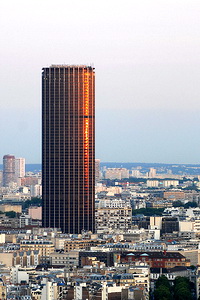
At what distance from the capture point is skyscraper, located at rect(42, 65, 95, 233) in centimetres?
15038

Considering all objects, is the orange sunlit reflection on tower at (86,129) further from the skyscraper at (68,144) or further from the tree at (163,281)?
the tree at (163,281)

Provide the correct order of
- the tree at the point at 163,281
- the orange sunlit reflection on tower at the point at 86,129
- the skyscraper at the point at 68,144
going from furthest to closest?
the orange sunlit reflection on tower at the point at 86,129 → the skyscraper at the point at 68,144 → the tree at the point at 163,281

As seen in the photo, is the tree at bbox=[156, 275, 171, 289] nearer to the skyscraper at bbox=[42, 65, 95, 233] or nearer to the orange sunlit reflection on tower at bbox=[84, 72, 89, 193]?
the skyscraper at bbox=[42, 65, 95, 233]

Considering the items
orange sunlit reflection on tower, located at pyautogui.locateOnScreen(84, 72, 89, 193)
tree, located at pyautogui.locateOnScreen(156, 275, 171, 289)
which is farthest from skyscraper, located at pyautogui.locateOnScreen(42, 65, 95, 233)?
tree, located at pyautogui.locateOnScreen(156, 275, 171, 289)

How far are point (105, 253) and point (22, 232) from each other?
2708 cm

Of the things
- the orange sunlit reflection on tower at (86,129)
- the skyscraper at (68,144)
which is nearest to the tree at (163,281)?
the skyscraper at (68,144)

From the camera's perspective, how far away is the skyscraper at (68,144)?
493ft

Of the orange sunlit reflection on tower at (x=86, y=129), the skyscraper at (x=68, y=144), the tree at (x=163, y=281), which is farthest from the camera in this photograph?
the orange sunlit reflection on tower at (x=86, y=129)

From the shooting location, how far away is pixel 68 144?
498 feet

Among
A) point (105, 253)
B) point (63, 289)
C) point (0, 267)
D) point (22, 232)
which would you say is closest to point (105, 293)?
point (63, 289)

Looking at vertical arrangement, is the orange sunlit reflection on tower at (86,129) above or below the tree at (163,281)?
above

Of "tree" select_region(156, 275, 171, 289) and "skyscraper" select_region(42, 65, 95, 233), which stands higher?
"skyscraper" select_region(42, 65, 95, 233)

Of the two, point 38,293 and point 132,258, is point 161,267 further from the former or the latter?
point 38,293

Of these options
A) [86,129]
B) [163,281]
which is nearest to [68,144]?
[86,129]
